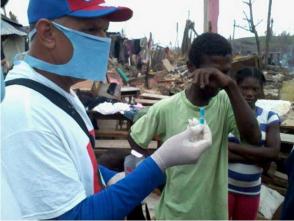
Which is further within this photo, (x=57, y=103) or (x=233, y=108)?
(x=233, y=108)

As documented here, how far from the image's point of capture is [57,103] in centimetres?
131

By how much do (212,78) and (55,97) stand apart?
93 cm

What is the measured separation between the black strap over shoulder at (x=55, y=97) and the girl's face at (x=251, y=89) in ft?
5.96

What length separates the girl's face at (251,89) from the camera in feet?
9.64

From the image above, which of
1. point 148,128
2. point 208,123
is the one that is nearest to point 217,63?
point 208,123

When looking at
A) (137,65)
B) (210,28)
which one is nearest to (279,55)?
(137,65)

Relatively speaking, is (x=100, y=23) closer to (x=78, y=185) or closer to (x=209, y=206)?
(x=78, y=185)

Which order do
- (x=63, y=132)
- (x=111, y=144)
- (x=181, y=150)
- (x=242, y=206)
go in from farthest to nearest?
(x=111, y=144)
(x=242, y=206)
(x=181, y=150)
(x=63, y=132)

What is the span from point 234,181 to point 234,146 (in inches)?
11.4

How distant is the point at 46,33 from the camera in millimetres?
1390

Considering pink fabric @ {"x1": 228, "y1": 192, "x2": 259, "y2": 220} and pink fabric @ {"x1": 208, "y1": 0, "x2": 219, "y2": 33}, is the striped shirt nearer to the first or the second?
pink fabric @ {"x1": 228, "y1": 192, "x2": 259, "y2": 220}

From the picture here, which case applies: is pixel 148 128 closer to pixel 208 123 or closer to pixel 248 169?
pixel 208 123


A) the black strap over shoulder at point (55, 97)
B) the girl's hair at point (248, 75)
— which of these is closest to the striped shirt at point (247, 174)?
the girl's hair at point (248, 75)

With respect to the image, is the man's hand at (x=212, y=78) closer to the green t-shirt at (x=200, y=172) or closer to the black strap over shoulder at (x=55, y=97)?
the green t-shirt at (x=200, y=172)
